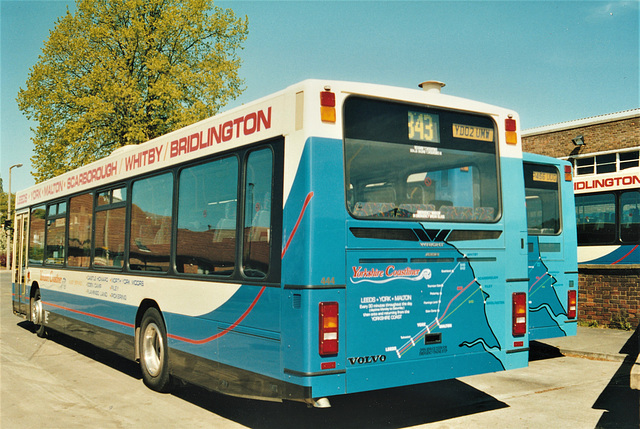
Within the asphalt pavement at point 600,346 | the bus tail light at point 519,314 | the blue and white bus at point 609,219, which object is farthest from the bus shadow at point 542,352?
the bus tail light at point 519,314

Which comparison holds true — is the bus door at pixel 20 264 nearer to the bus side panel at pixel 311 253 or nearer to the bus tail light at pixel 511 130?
the bus side panel at pixel 311 253

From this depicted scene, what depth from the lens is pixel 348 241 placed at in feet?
16.8

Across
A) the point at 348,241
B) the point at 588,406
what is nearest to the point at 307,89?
the point at 348,241

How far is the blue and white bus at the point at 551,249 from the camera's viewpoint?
9086mm

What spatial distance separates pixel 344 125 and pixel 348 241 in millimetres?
1020

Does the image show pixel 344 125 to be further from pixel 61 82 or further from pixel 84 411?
pixel 61 82

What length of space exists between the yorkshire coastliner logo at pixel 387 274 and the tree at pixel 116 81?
19634mm

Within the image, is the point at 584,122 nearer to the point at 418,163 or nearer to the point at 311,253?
the point at 418,163

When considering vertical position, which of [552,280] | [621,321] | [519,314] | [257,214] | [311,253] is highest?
[257,214]

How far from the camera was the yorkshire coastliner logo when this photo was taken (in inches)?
203

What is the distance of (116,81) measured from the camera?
24812 mm

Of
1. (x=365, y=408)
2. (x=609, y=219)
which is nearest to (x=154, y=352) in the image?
(x=365, y=408)

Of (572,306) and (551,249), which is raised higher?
(551,249)

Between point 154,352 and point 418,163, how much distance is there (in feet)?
14.2
